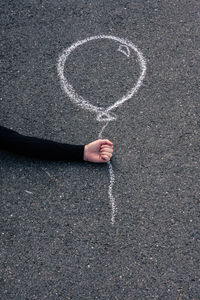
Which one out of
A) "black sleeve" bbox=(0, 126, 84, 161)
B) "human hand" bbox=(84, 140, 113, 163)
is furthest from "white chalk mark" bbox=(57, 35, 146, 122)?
"black sleeve" bbox=(0, 126, 84, 161)

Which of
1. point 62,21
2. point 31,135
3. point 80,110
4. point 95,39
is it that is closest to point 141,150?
point 80,110

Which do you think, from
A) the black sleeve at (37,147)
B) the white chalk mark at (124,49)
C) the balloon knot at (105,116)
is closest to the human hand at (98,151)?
the black sleeve at (37,147)

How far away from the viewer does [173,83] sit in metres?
2.91

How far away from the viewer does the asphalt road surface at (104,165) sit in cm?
243

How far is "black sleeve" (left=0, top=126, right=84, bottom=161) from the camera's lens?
262 cm

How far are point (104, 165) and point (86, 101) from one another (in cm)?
57

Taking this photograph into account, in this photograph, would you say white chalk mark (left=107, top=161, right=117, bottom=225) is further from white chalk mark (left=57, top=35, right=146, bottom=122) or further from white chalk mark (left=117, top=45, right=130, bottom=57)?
white chalk mark (left=117, top=45, right=130, bottom=57)

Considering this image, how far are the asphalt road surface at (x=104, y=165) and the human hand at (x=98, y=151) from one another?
0.07 metres

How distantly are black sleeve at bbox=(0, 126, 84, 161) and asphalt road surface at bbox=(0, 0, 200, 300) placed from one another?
0.09m

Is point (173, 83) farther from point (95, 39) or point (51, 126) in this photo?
point (51, 126)

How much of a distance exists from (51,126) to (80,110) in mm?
272

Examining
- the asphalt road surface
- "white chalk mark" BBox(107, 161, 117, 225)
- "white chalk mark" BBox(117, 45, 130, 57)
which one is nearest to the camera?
the asphalt road surface

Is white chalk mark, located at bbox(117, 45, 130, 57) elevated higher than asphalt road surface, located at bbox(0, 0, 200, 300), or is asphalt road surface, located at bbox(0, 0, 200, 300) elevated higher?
white chalk mark, located at bbox(117, 45, 130, 57)

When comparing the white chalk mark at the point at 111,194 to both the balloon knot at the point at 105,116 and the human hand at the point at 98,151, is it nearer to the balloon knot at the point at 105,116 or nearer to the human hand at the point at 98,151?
the human hand at the point at 98,151
